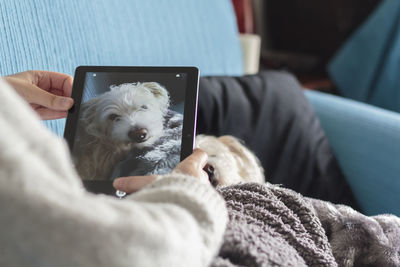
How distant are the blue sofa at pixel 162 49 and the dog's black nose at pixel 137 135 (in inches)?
9.4

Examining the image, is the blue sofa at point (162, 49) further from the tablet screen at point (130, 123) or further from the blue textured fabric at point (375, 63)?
the blue textured fabric at point (375, 63)

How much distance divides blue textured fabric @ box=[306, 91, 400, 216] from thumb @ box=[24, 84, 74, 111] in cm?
64

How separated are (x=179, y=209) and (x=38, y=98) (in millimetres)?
375


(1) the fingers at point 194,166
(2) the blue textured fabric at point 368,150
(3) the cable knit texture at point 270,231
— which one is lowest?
(2) the blue textured fabric at point 368,150

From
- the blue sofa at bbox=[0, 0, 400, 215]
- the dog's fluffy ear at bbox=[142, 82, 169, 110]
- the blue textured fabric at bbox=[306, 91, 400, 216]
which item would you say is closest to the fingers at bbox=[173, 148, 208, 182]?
the dog's fluffy ear at bbox=[142, 82, 169, 110]

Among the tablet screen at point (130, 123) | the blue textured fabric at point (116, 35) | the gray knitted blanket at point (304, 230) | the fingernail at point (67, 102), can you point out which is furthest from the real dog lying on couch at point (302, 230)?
the blue textured fabric at point (116, 35)

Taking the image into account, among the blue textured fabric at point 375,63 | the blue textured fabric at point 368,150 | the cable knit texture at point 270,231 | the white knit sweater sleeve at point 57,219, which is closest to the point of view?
the white knit sweater sleeve at point 57,219

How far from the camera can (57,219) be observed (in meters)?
0.28

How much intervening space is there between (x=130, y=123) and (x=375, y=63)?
48.8 inches

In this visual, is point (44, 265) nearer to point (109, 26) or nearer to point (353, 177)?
point (109, 26)

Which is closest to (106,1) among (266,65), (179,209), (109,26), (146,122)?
(109,26)

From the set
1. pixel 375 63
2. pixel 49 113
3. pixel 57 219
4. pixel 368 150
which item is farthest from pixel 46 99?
pixel 375 63

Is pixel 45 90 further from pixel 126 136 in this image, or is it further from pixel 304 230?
pixel 304 230

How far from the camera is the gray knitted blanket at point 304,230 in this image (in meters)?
0.49
